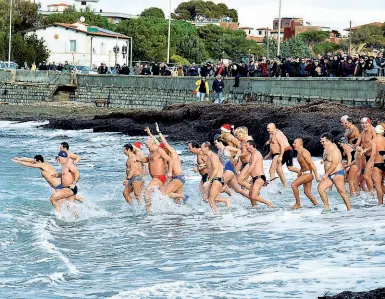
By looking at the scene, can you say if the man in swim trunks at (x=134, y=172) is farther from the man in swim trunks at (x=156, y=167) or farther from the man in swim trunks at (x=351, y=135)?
the man in swim trunks at (x=351, y=135)

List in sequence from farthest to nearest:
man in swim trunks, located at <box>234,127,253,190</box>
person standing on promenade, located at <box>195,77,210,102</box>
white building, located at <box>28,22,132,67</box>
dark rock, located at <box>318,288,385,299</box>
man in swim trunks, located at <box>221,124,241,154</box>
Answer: white building, located at <box>28,22,132,67</box>
person standing on promenade, located at <box>195,77,210,102</box>
man in swim trunks, located at <box>221,124,241,154</box>
man in swim trunks, located at <box>234,127,253,190</box>
dark rock, located at <box>318,288,385,299</box>

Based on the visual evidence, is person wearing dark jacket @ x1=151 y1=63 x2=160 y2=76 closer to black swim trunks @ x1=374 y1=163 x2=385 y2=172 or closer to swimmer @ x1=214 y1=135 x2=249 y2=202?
swimmer @ x1=214 y1=135 x2=249 y2=202

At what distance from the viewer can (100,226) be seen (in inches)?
679

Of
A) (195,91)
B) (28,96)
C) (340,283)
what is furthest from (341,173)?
(28,96)

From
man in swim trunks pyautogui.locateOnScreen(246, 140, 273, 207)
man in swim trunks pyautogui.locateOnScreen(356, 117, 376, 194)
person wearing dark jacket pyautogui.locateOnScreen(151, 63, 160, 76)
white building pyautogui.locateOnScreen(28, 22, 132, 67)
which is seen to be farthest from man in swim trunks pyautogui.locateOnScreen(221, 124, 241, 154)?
white building pyautogui.locateOnScreen(28, 22, 132, 67)

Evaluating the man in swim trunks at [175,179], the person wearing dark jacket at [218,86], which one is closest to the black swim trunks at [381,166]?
the man in swim trunks at [175,179]

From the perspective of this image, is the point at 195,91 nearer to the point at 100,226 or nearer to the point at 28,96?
the point at 28,96

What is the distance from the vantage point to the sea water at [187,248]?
1172cm

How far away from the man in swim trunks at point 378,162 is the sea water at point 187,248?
31 cm

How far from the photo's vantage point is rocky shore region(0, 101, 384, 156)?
3095 centimetres

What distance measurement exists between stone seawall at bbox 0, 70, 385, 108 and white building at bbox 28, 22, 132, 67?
24.3 meters

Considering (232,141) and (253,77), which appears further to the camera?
(253,77)

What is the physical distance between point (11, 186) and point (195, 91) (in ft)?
88.5

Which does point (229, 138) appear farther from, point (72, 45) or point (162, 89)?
point (72, 45)
